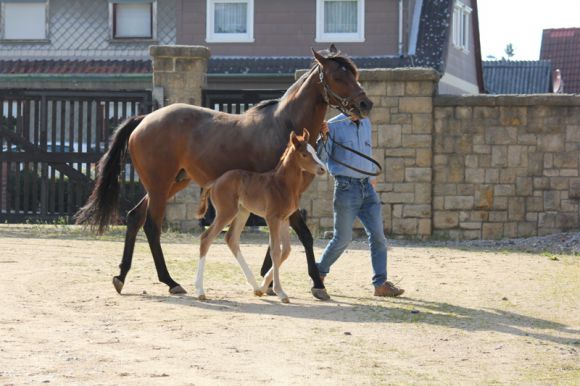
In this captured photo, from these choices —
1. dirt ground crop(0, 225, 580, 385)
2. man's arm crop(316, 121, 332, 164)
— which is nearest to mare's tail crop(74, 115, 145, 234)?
dirt ground crop(0, 225, 580, 385)

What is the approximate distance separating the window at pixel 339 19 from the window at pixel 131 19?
4.60 meters

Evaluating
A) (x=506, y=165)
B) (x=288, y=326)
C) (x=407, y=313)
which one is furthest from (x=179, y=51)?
(x=288, y=326)

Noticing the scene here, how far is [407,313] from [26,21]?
2436cm

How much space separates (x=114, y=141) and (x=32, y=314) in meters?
3.01

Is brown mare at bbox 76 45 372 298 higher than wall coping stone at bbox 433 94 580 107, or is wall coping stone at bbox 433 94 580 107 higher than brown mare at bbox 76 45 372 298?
wall coping stone at bbox 433 94 580 107

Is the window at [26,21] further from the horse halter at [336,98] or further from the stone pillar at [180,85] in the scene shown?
the horse halter at [336,98]

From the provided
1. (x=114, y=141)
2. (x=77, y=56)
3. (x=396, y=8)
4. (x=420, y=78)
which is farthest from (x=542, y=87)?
(x=114, y=141)

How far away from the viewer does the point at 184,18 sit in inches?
1251

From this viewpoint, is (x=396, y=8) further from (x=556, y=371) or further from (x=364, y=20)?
(x=556, y=371)

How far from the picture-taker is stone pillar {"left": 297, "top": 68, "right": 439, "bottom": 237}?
720 inches

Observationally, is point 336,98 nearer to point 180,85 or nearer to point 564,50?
point 180,85

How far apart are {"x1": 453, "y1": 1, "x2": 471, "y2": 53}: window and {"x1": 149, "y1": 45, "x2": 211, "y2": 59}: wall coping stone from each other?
1634 centimetres

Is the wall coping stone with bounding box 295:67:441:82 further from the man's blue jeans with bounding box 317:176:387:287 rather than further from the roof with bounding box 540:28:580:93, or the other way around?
the roof with bounding box 540:28:580:93

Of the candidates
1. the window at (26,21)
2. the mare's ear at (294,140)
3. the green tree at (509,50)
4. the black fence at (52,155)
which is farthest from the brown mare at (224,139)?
the green tree at (509,50)
